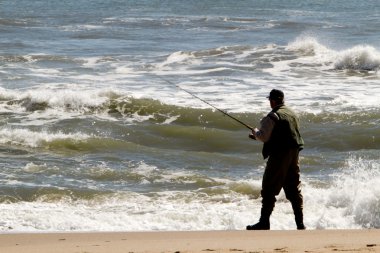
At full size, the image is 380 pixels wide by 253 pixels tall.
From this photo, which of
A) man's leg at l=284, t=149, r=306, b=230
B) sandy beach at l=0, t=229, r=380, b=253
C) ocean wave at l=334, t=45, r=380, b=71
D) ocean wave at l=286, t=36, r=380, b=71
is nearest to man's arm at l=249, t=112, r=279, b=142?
man's leg at l=284, t=149, r=306, b=230

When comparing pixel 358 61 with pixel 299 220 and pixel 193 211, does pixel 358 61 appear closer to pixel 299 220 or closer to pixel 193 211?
pixel 193 211

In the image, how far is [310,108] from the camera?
16672mm

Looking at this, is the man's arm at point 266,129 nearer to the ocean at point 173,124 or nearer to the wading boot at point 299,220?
the wading boot at point 299,220

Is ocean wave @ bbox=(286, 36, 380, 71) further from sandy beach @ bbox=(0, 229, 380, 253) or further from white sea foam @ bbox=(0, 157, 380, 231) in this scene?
sandy beach @ bbox=(0, 229, 380, 253)

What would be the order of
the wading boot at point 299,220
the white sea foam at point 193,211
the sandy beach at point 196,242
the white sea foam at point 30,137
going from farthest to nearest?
the white sea foam at point 30,137, the white sea foam at point 193,211, the wading boot at point 299,220, the sandy beach at point 196,242

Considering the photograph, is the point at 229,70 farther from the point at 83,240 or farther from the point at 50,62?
the point at 83,240

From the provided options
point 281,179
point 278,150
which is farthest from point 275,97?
point 281,179

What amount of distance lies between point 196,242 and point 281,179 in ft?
4.82

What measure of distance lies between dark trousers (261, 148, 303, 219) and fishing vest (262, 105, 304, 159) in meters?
0.06

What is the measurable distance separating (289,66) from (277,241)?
15725 mm

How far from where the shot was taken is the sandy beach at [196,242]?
7027mm

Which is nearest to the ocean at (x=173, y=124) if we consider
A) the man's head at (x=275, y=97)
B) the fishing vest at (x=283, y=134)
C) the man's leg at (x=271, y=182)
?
the man's leg at (x=271, y=182)

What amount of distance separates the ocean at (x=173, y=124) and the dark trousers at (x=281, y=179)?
2.43ft

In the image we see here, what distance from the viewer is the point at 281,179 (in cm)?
859
